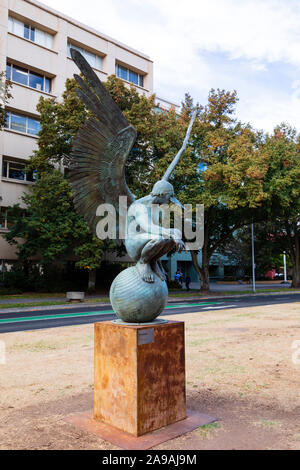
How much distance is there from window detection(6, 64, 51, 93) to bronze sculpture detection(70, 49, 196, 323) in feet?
86.2

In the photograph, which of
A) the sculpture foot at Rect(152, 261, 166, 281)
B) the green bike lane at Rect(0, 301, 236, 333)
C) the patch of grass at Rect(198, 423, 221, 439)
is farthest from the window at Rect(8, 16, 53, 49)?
the patch of grass at Rect(198, 423, 221, 439)

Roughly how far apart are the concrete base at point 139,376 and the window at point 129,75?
33.6 metres

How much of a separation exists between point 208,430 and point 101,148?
3506 millimetres

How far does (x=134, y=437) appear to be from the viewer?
3816 millimetres

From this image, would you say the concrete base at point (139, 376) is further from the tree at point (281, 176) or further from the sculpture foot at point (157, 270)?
the tree at point (281, 176)

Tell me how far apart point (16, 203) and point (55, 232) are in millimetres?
5788

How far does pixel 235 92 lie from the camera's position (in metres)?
24.0

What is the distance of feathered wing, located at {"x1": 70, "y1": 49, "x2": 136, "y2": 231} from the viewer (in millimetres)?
4578

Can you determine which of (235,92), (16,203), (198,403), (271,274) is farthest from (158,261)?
(271,274)

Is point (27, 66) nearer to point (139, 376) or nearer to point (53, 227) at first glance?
point (53, 227)

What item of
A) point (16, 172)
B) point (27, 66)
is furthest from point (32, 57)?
point (16, 172)

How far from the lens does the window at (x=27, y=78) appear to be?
27.7 m

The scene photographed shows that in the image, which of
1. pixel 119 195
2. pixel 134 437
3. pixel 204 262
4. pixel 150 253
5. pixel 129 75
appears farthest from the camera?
pixel 129 75
